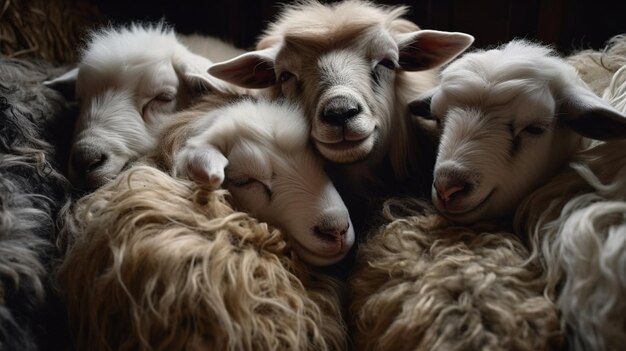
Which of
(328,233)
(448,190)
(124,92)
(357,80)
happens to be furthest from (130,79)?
(448,190)

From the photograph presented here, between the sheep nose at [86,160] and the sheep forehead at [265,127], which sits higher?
the sheep forehead at [265,127]

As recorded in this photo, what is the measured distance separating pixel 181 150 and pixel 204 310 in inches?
19.0

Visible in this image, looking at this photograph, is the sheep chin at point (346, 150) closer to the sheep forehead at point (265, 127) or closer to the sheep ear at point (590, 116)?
the sheep forehead at point (265, 127)

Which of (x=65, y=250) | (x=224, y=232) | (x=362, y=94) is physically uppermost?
(x=362, y=94)

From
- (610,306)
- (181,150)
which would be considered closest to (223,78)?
(181,150)

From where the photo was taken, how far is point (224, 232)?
1227 millimetres

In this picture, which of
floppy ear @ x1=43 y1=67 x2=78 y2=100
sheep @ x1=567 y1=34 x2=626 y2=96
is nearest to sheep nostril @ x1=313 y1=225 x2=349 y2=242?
sheep @ x1=567 y1=34 x2=626 y2=96

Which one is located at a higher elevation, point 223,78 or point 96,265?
point 223,78

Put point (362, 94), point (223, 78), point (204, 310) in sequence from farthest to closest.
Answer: point (223, 78) < point (362, 94) < point (204, 310)

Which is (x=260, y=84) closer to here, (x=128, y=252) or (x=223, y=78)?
(x=223, y=78)

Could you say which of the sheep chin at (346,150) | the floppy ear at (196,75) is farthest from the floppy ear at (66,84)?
the sheep chin at (346,150)

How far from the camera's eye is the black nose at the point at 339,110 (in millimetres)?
1366

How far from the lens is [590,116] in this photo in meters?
1.27

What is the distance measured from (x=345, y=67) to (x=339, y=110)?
0.17m
